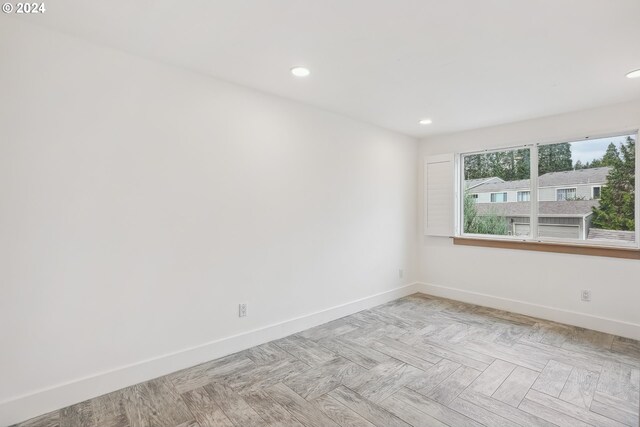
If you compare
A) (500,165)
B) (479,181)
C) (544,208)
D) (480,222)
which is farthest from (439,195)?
(544,208)

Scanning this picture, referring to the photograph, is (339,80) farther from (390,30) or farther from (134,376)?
(134,376)

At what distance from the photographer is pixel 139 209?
7.81 ft

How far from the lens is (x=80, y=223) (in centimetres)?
215

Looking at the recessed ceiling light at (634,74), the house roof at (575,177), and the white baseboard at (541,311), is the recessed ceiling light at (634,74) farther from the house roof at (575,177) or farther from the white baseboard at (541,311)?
the white baseboard at (541,311)

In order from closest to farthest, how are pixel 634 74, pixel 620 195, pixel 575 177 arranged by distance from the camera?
pixel 634 74 < pixel 620 195 < pixel 575 177

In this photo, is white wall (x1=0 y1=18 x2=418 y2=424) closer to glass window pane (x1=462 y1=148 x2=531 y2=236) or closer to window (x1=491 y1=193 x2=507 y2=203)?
glass window pane (x1=462 y1=148 x2=531 y2=236)

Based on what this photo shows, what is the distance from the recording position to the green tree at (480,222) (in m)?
4.27

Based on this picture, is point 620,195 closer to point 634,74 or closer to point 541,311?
point 634,74

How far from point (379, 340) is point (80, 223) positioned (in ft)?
8.74

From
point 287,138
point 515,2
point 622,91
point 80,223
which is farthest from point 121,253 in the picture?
point 622,91

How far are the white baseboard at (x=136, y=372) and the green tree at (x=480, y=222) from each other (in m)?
2.42

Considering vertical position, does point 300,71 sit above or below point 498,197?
above

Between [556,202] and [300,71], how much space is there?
328 centimetres

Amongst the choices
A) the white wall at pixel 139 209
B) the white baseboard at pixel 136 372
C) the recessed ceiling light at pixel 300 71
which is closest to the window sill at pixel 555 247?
the white wall at pixel 139 209
